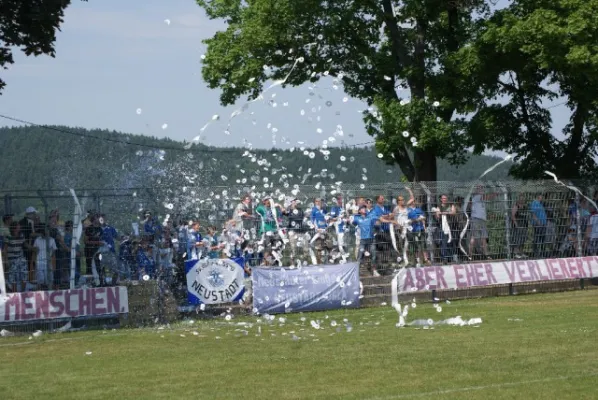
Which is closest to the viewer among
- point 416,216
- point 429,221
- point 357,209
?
point 357,209

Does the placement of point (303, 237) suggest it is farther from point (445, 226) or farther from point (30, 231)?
point (30, 231)

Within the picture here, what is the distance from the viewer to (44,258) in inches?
780

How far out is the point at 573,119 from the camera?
106 ft

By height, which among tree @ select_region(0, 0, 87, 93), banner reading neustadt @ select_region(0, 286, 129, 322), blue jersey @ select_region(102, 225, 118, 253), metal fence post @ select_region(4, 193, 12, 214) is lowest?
banner reading neustadt @ select_region(0, 286, 129, 322)

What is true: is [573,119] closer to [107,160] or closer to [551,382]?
[551,382]

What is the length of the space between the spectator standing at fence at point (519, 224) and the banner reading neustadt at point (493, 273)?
1.36 feet

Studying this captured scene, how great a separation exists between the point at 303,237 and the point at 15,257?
579cm

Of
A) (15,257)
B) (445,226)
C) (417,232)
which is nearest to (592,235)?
(445,226)

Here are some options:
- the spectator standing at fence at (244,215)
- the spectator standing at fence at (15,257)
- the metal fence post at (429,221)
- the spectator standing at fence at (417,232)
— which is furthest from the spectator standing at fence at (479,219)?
the spectator standing at fence at (15,257)

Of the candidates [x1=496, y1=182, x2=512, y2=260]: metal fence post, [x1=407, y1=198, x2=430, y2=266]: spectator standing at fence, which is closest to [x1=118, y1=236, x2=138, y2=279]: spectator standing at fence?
[x1=407, y1=198, x2=430, y2=266]: spectator standing at fence

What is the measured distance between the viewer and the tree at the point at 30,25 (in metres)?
20.6

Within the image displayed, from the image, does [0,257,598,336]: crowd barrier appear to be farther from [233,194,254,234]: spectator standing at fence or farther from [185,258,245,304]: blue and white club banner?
[233,194,254,234]: spectator standing at fence

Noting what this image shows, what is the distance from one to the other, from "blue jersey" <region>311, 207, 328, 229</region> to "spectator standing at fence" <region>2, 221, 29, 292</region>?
228 inches

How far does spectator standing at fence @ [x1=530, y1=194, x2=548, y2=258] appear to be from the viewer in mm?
25052
